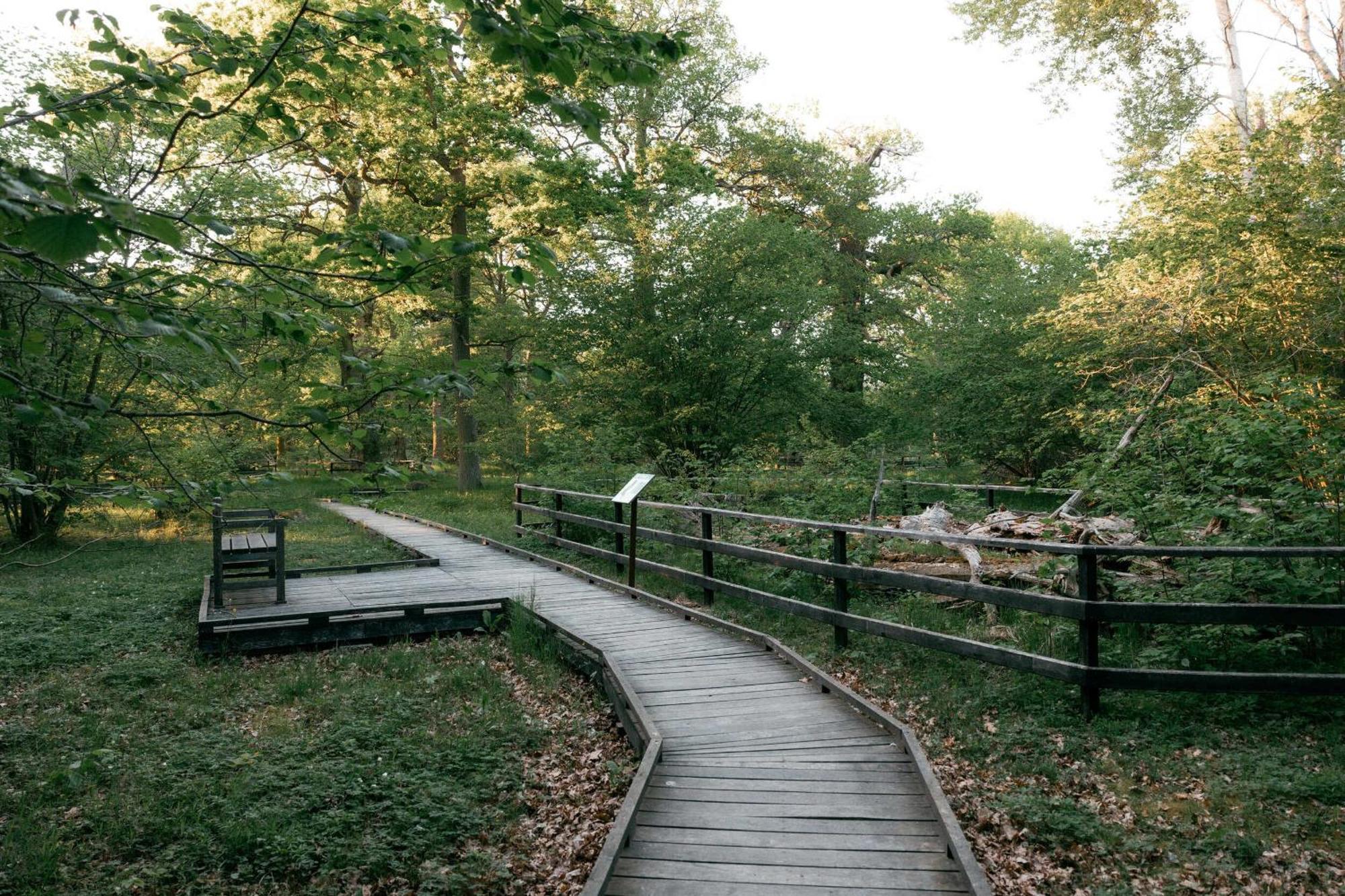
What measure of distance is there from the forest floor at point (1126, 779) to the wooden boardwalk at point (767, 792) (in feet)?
1.17

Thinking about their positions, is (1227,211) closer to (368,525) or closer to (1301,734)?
(1301,734)

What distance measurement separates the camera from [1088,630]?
571 cm

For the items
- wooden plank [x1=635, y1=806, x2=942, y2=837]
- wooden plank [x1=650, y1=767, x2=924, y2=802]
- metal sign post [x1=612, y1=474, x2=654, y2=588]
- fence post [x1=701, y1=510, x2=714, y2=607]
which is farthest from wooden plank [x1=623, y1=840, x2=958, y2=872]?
metal sign post [x1=612, y1=474, x2=654, y2=588]

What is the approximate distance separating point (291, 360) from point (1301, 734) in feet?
21.0

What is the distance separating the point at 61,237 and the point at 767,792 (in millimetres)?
4293

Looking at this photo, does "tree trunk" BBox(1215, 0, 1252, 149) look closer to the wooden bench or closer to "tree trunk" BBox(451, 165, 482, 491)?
"tree trunk" BBox(451, 165, 482, 491)

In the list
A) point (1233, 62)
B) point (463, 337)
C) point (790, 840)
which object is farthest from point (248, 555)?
point (1233, 62)

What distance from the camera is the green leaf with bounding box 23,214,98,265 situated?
1908 mm

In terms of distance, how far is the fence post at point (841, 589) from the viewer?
7.40 metres

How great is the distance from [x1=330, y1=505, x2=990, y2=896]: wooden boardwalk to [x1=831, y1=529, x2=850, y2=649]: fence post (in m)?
0.61

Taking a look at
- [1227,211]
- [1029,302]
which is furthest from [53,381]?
[1029,302]

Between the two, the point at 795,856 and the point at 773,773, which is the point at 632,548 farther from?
the point at 795,856

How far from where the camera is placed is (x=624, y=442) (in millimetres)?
18359

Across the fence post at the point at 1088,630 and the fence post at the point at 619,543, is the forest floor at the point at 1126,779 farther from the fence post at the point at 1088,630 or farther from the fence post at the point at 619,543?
the fence post at the point at 619,543
